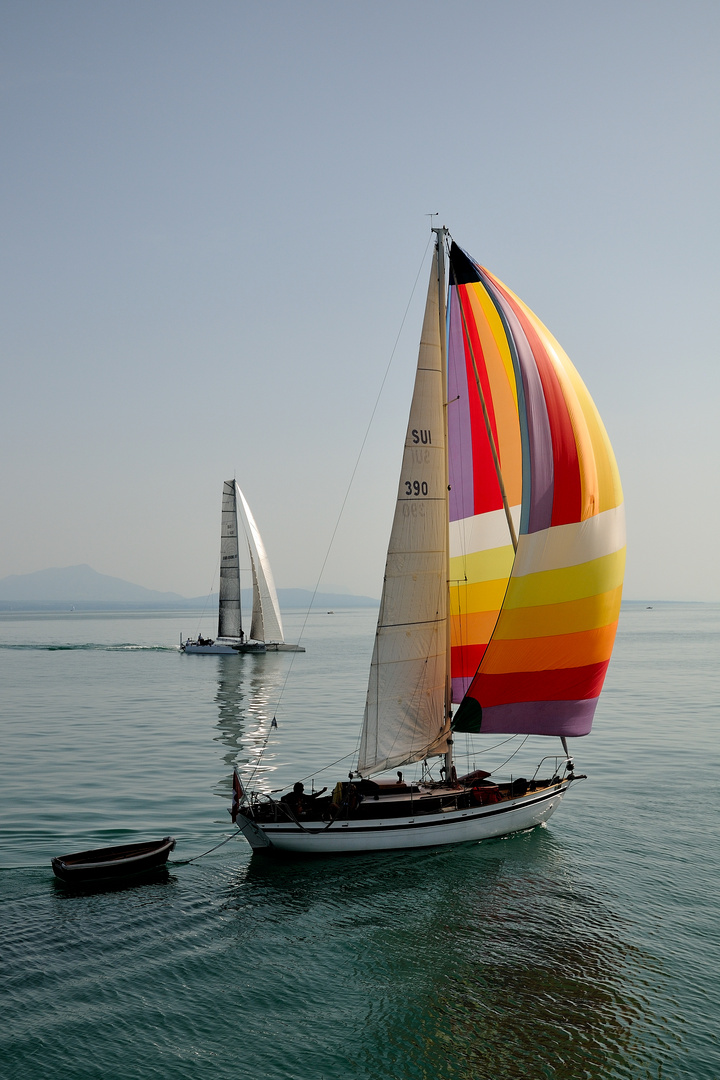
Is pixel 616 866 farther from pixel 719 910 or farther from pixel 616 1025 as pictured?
pixel 616 1025

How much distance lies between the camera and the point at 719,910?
61.5 ft

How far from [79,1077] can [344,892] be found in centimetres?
833

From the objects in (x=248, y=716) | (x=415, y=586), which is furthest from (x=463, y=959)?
(x=248, y=716)

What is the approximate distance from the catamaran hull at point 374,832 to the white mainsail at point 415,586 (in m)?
1.80

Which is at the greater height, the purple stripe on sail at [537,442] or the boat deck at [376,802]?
the purple stripe on sail at [537,442]

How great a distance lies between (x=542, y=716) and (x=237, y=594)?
62.4 m

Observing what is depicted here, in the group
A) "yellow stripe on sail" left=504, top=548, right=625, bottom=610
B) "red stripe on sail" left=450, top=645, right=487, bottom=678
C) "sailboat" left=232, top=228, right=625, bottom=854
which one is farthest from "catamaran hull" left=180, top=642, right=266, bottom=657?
"yellow stripe on sail" left=504, top=548, right=625, bottom=610

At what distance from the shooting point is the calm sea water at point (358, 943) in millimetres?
13219

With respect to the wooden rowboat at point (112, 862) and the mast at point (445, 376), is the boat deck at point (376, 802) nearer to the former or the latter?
the mast at point (445, 376)

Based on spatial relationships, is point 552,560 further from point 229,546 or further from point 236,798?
point 229,546

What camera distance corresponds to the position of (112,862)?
19.6 m

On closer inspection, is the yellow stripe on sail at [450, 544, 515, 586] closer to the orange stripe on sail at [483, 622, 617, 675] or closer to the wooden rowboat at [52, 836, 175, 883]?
the orange stripe on sail at [483, 622, 617, 675]

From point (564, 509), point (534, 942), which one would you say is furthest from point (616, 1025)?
point (564, 509)

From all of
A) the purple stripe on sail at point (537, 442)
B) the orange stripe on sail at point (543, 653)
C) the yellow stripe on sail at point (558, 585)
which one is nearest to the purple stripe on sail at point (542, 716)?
the orange stripe on sail at point (543, 653)
